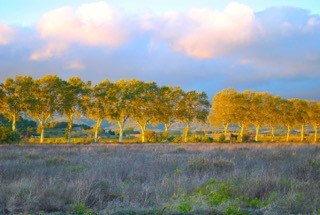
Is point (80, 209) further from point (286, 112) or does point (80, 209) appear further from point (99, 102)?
point (286, 112)

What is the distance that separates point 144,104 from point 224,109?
65.4 feet

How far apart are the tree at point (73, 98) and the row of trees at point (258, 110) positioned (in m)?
30.0

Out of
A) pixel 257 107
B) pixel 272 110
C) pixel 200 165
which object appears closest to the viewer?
pixel 200 165

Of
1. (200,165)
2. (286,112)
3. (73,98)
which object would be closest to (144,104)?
(73,98)

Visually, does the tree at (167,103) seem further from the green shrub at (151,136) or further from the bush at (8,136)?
the bush at (8,136)

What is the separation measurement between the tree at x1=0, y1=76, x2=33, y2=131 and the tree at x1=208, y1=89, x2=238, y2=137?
39.6 m

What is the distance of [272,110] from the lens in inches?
3103

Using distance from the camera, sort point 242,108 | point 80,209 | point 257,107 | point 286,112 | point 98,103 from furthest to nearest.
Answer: point 286,112 → point 257,107 → point 242,108 → point 98,103 → point 80,209

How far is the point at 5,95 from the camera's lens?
5275cm

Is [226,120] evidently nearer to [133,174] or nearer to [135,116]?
[135,116]

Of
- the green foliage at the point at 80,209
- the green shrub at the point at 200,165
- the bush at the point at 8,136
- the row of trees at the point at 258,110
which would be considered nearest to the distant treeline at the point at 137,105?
the row of trees at the point at 258,110

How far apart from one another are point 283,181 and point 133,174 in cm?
485

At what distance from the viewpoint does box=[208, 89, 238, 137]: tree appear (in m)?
72.7

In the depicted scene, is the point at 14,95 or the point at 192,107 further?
the point at 192,107
